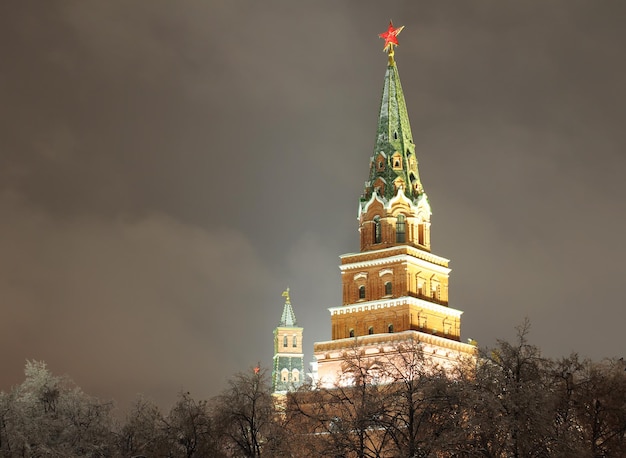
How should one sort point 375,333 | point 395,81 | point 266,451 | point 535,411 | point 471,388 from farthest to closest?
point 395,81 < point 375,333 < point 266,451 < point 471,388 < point 535,411

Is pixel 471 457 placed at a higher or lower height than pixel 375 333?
lower

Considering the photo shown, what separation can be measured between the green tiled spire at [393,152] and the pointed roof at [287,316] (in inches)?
1865

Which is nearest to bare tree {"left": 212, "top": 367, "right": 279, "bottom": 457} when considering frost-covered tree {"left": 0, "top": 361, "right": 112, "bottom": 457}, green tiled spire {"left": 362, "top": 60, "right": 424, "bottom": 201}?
frost-covered tree {"left": 0, "top": 361, "right": 112, "bottom": 457}

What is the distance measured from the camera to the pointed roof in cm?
14275

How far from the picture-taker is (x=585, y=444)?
187 ft

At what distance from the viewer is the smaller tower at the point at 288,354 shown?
13838cm

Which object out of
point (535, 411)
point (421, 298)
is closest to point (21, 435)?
point (535, 411)

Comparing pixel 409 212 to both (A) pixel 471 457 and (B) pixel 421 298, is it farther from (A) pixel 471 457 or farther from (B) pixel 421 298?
(A) pixel 471 457

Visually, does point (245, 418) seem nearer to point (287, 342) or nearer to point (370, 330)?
point (370, 330)

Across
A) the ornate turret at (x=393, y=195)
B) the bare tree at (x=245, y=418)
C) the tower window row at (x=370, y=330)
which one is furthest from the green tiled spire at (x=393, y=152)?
the bare tree at (x=245, y=418)

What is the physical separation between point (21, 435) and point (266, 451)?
1691 centimetres

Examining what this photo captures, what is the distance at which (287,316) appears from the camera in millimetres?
144000

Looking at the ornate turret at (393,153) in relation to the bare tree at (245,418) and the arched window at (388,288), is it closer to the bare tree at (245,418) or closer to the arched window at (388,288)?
the arched window at (388,288)

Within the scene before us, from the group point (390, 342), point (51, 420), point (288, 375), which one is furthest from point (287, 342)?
point (51, 420)
